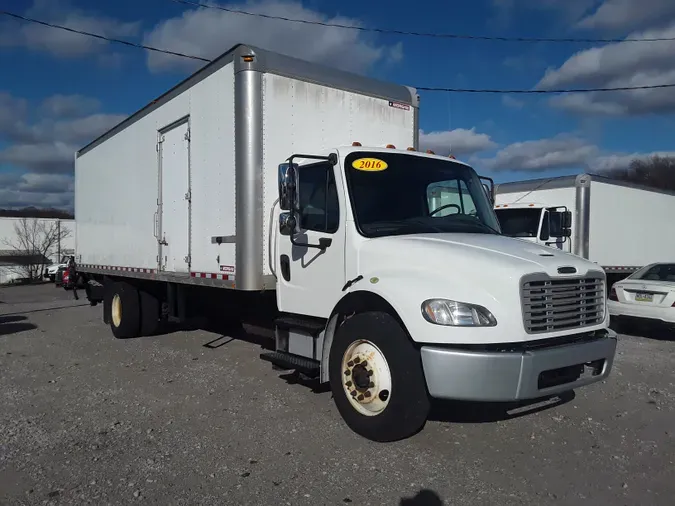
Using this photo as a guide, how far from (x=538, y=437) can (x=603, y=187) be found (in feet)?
34.3

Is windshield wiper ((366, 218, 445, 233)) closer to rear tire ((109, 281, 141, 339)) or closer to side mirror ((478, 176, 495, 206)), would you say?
side mirror ((478, 176, 495, 206))

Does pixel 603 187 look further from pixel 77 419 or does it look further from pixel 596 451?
pixel 77 419

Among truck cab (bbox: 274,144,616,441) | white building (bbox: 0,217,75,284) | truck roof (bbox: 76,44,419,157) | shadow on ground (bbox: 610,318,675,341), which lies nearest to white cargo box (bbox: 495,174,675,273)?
shadow on ground (bbox: 610,318,675,341)

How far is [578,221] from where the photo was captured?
13.0m

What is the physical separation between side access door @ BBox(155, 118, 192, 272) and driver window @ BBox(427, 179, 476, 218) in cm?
329

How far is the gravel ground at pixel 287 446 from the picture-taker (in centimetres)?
382

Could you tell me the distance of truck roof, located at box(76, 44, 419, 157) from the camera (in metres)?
6.02

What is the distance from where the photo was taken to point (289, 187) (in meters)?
5.14

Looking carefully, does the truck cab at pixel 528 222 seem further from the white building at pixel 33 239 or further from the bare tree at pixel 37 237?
the bare tree at pixel 37 237

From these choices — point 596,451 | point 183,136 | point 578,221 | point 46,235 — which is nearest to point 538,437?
point 596,451

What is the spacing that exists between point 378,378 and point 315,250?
4.92 ft

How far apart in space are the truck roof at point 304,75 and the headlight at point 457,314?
329 centimetres

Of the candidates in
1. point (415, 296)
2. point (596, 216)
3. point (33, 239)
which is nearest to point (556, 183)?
point (596, 216)

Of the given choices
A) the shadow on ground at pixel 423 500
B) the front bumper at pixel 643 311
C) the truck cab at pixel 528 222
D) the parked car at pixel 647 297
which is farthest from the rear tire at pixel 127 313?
the parked car at pixel 647 297
